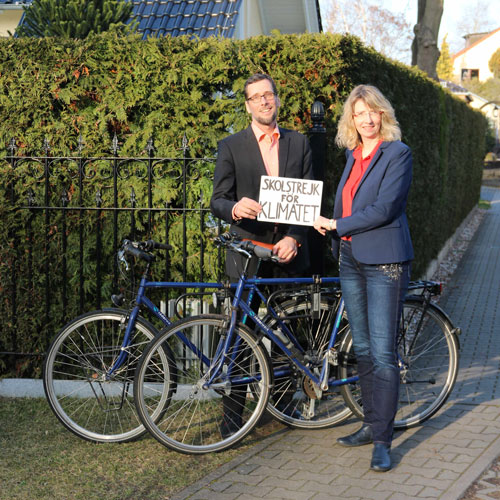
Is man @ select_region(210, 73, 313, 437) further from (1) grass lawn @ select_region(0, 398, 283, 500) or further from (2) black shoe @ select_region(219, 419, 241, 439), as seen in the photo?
(1) grass lawn @ select_region(0, 398, 283, 500)

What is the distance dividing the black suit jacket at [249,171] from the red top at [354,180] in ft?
1.45

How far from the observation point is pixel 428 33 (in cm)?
1938

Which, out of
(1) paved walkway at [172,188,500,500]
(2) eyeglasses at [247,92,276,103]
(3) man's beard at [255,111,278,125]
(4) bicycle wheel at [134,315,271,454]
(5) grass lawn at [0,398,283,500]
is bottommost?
(5) grass lawn at [0,398,283,500]

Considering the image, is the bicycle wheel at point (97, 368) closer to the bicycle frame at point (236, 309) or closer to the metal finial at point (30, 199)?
the bicycle frame at point (236, 309)

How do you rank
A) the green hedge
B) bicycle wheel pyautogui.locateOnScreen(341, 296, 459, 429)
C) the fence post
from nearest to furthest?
bicycle wheel pyautogui.locateOnScreen(341, 296, 459, 429)
the fence post
the green hedge

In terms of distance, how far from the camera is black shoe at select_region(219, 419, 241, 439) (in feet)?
15.8

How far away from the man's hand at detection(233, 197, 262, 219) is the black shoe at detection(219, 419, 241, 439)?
1246 mm

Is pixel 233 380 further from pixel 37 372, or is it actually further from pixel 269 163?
pixel 37 372

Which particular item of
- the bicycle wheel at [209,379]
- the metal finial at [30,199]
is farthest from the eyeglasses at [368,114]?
the metal finial at [30,199]

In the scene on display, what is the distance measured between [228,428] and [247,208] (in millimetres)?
1325

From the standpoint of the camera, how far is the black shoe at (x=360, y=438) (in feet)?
15.7

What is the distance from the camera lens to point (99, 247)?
590cm

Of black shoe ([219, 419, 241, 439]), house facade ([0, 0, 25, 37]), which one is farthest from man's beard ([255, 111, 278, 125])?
house facade ([0, 0, 25, 37])

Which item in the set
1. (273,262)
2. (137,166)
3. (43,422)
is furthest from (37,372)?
(273,262)
